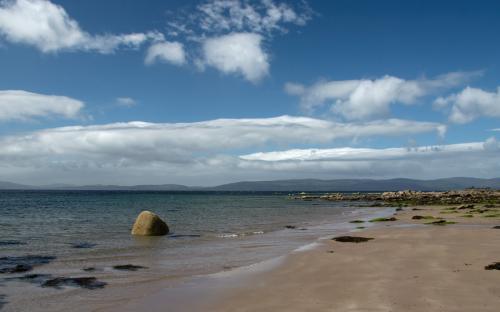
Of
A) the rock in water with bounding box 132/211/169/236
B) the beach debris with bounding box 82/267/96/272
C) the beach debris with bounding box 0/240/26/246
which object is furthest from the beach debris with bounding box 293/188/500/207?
the beach debris with bounding box 0/240/26/246

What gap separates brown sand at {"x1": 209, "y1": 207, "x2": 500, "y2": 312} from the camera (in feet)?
33.8

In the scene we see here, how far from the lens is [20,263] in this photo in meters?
18.3

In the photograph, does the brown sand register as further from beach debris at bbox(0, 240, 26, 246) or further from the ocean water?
beach debris at bbox(0, 240, 26, 246)

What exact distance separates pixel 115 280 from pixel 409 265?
10.6 m

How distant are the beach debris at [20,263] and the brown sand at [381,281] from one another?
9.59 m

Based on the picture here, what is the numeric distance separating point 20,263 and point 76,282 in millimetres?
5842

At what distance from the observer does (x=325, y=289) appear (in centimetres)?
1208

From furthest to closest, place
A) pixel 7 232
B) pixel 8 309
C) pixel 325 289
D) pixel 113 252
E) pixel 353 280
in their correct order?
pixel 7 232 < pixel 113 252 < pixel 353 280 < pixel 325 289 < pixel 8 309

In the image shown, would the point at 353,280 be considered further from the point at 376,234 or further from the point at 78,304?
the point at 376,234

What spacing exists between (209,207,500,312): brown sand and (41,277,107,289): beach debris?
Result: 4791 millimetres

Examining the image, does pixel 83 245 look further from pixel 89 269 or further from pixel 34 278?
pixel 34 278

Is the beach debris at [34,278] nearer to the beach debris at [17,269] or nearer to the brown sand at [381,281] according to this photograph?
the beach debris at [17,269]

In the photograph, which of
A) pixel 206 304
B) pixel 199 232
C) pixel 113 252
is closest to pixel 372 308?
pixel 206 304

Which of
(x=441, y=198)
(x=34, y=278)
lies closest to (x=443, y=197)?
(x=441, y=198)
